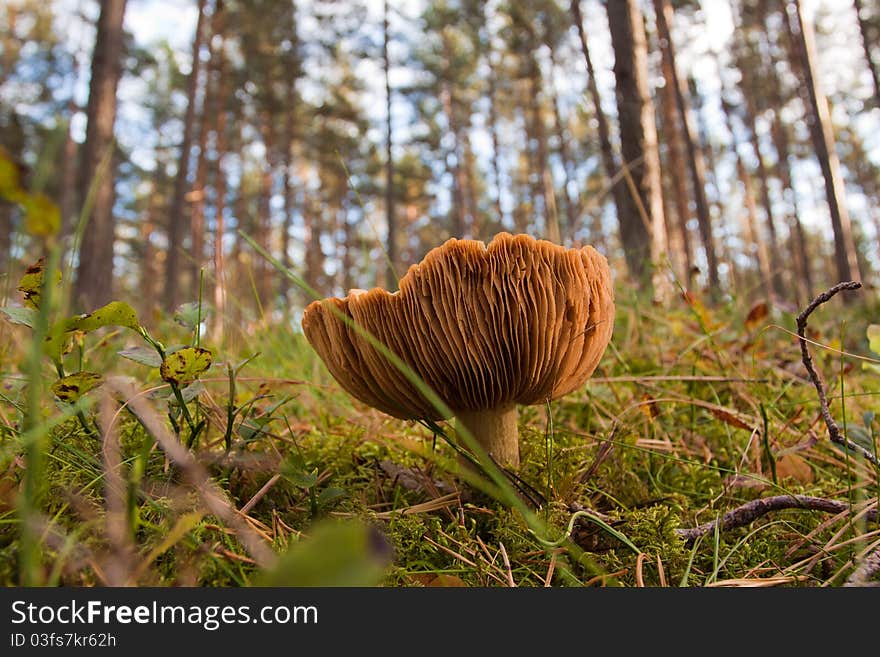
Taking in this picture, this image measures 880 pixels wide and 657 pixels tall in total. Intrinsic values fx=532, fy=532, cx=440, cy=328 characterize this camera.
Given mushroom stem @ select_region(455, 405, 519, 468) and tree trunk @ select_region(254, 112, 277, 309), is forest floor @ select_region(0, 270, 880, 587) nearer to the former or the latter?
mushroom stem @ select_region(455, 405, 519, 468)

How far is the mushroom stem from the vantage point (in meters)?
1.51

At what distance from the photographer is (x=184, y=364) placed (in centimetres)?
113

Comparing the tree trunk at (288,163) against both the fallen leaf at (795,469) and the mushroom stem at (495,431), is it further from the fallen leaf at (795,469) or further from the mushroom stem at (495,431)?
the fallen leaf at (795,469)

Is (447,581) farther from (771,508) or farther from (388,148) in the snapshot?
(388,148)

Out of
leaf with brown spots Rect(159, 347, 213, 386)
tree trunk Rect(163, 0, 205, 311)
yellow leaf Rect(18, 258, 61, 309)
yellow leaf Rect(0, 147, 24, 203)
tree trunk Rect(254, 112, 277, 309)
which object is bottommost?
leaf with brown spots Rect(159, 347, 213, 386)

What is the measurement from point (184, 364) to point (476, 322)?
0.65 m

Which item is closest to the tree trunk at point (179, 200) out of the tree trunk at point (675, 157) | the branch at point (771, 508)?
the tree trunk at point (675, 157)

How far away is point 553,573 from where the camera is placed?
1.12 metres

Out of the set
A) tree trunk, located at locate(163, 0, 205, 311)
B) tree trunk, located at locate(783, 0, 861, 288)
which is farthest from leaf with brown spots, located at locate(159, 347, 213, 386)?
tree trunk, located at locate(783, 0, 861, 288)

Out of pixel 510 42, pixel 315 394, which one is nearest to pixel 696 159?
pixel 510 42

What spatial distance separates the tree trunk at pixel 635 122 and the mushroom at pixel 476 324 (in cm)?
370

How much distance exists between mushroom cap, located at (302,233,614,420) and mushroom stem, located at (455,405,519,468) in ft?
0.27

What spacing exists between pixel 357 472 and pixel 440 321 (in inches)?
25.5

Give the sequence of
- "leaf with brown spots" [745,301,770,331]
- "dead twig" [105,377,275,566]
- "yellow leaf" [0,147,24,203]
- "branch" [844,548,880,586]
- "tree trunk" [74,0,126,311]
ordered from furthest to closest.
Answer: "tree trunk" [74,0,126,311], "leaf with brown spots" [745,301,770,331], "branch" [844,548,880,586], "dead twig" [105,377,275,566], "yellow leaf" [0,147,24,203]
